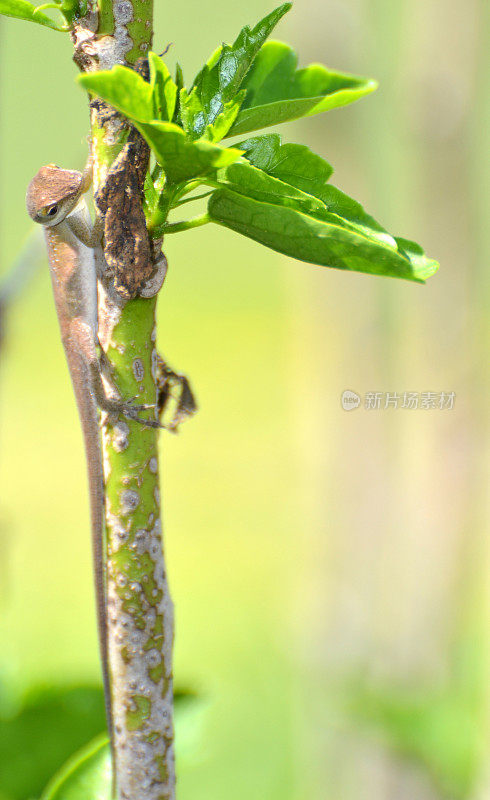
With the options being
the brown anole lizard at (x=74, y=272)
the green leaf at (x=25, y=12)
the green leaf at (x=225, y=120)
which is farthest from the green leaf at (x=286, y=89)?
the brown anole lizard at (x=74, y=272)

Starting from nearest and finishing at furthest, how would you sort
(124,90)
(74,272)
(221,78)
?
(124,90), (221,78), (74,272)

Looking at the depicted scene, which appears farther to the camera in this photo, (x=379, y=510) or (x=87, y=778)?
(x=379, y=510)

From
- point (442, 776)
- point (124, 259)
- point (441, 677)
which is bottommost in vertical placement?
point (442, 776)

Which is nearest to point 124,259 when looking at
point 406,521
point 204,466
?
point 406,521

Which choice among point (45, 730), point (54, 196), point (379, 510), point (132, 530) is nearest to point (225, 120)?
point (132, 530)

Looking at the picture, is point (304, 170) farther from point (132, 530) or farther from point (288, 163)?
point (132, 530)

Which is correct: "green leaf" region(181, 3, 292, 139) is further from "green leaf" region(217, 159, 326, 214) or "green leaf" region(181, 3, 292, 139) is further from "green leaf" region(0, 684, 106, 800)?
"green leaf" region(0, 684, 106, 800)

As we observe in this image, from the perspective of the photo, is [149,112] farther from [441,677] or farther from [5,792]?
[441,677]
